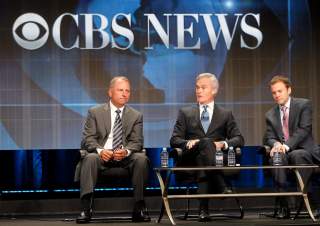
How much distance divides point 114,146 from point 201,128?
0.81 metres

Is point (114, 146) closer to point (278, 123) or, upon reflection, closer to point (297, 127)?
point (278, 123)

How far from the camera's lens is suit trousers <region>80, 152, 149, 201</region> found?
6.25m

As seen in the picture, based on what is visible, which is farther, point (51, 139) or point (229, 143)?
point (51, 139)

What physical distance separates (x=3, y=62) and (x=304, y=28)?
3.30 m

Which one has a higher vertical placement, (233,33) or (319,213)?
(233,33)

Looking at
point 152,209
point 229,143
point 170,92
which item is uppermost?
Result: point 170,92

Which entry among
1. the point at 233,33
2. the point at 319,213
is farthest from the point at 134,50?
the point at 319,213

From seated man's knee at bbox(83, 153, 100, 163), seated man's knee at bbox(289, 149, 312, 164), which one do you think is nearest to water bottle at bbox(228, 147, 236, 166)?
seated man's knee at bbox(289, 149, 312, 164)

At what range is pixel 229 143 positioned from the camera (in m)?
6.52

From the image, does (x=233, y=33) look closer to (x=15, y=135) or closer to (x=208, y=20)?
(x=208, y=20)

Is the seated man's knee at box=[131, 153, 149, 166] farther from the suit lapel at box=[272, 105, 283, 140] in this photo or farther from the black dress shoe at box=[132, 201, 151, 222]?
the suit lapel at box=[272, 105, 283, 140]

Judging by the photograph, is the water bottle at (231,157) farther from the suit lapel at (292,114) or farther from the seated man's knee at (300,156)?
the suit lapel at (292,114)


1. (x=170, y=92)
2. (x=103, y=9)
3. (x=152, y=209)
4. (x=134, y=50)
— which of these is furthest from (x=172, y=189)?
(x=103, y=9)

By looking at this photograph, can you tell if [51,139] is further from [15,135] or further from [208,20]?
[208,20]
